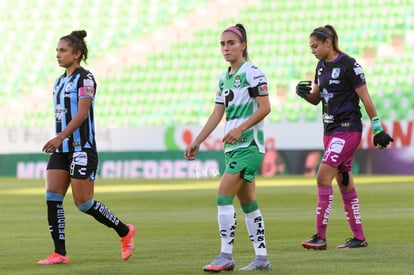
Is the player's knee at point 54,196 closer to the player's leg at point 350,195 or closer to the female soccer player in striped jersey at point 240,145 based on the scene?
the female soccer player in striped jersey at point 240,145

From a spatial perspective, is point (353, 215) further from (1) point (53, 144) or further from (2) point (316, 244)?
(1) point (53, 144)

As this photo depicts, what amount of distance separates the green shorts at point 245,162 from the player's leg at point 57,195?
5.55 feet

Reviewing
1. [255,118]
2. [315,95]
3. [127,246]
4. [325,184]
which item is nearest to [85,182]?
[127,246]

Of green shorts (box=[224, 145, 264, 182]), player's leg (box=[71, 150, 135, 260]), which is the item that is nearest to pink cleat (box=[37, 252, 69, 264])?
player's leg (box=[71, 150, 135, 260])

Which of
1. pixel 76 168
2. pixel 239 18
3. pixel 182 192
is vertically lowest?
pixel 182 192

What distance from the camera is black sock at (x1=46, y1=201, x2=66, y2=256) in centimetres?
927

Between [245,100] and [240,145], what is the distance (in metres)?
0.37

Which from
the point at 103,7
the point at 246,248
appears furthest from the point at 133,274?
the point at 103,7

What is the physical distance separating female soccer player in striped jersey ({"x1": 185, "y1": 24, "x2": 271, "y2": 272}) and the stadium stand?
27.7m

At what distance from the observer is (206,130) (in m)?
8.61

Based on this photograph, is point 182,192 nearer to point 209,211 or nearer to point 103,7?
point 209,211

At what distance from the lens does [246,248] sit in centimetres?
1045

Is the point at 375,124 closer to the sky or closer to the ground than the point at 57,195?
closer to the sky

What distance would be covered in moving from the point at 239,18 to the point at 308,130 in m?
8.66
